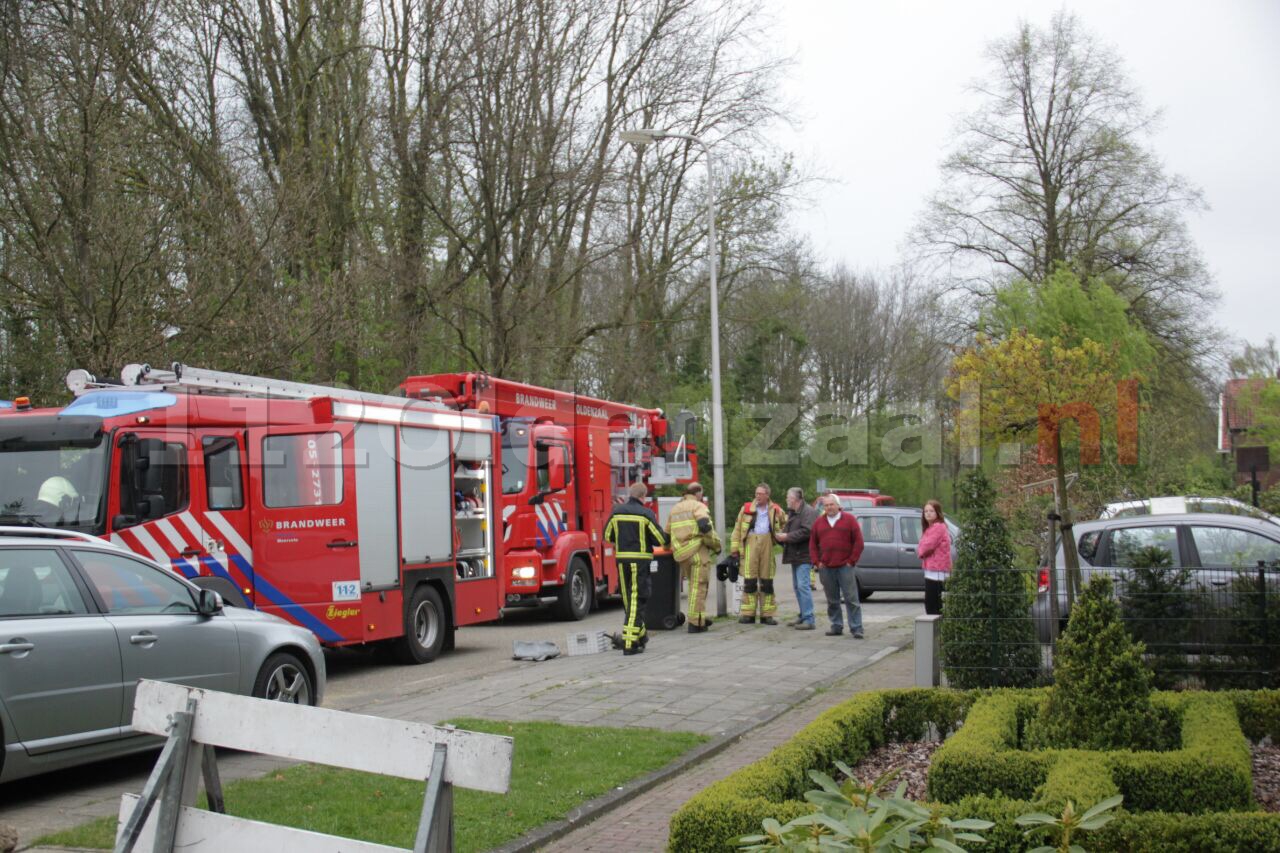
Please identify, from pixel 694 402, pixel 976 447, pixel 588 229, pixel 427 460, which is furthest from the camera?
pixel 694 402

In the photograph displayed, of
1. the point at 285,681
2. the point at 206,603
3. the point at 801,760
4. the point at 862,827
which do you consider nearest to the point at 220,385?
the point at 285,681

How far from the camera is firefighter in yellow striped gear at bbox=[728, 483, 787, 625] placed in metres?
16.1

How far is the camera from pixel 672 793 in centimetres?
741

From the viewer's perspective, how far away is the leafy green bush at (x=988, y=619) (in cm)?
919

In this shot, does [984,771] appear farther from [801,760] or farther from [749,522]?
[749,522]

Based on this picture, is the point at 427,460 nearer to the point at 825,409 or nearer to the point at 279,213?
the point at 279,213

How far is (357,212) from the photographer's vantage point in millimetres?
23766

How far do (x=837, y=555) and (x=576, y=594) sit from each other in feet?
17.3

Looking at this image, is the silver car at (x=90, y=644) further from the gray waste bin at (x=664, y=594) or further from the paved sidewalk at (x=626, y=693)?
the gray waste bin at (x=664, y=594)

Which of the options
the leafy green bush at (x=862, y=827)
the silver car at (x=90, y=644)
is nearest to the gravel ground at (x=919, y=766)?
the leafy green bush at (x=862, y=827)

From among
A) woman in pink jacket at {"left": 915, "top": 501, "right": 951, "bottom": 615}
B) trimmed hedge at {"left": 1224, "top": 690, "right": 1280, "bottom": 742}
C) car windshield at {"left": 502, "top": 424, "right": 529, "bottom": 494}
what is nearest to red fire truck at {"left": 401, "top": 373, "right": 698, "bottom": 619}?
car windshield at {"left": 502, "top": 424, "right": 529, "bottom": 494}

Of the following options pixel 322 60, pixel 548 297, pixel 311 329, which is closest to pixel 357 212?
pixel 322 60

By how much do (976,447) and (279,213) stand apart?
34.1ft

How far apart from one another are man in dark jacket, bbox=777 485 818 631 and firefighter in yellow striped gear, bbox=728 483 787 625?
0.19 metres
